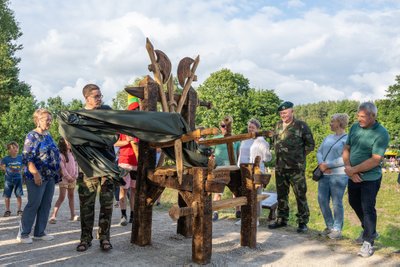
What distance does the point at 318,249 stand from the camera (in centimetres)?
479

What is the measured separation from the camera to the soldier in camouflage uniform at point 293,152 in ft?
18.2

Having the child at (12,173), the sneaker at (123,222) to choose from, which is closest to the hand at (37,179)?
the sneaker at (123,222)

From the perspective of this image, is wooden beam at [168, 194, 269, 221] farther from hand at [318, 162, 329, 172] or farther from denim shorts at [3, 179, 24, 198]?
denim shorts at [3, 179, 24, 198]

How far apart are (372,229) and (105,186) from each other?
318 cm

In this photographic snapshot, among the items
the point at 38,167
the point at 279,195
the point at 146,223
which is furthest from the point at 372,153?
the point at 38,167

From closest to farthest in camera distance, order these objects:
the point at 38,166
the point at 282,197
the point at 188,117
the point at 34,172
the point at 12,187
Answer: the point at 34,172 < the point at 38,166 < the point at 188,117 < the point at 282,197 < the point at 12,187

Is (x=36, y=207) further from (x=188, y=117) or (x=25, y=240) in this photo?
(x=188, y=117)

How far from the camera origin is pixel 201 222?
3.95 meters

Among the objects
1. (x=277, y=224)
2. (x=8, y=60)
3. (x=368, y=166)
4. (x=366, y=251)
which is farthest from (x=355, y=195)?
(x=8, y=60)

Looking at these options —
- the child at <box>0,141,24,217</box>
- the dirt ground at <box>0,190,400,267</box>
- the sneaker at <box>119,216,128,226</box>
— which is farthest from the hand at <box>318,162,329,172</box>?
the child at <box>0,141,24,217</box>

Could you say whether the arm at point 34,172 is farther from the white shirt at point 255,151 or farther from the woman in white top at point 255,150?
the white shirt at point 255,151

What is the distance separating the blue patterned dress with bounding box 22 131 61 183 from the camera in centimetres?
463

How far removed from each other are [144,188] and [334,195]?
9.01 feet

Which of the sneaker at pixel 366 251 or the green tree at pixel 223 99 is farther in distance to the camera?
the green tree at pixel 223 99
